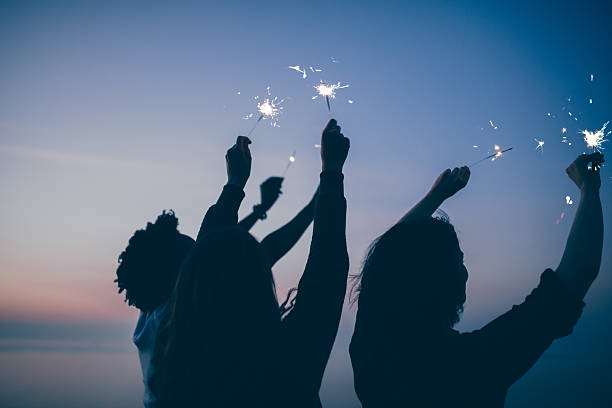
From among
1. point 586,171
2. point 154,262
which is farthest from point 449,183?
point 154,262

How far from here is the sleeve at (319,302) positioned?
123 centimetres

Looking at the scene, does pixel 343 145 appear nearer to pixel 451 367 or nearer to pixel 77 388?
pixel 451 367

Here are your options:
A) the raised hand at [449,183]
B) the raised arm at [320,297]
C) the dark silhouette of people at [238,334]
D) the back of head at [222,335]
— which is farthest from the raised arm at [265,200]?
the back of head at [222,335]

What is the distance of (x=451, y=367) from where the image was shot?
1677 millimetres

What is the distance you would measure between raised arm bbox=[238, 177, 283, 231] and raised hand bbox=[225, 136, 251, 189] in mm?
689

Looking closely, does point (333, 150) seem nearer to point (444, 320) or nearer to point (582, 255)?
point (444, 320)

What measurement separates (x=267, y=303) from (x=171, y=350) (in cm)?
36

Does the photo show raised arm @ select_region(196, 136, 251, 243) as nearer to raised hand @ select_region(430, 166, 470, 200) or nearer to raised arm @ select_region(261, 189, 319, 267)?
raised arm @ select_region(261, 189, 319, 267)

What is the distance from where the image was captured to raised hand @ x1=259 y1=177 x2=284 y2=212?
3.34m

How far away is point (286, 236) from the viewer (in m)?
2.49

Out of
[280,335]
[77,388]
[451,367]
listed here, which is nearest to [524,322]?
[451,367]

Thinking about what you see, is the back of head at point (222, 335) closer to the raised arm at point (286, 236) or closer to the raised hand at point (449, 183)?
the raised arm at point (286, 236)

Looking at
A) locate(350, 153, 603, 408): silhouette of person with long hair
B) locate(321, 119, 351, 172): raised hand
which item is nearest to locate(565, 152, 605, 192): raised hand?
locate(350, 153, 603, 408): silhouette of person with long hair

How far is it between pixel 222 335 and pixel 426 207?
6.96 ft
